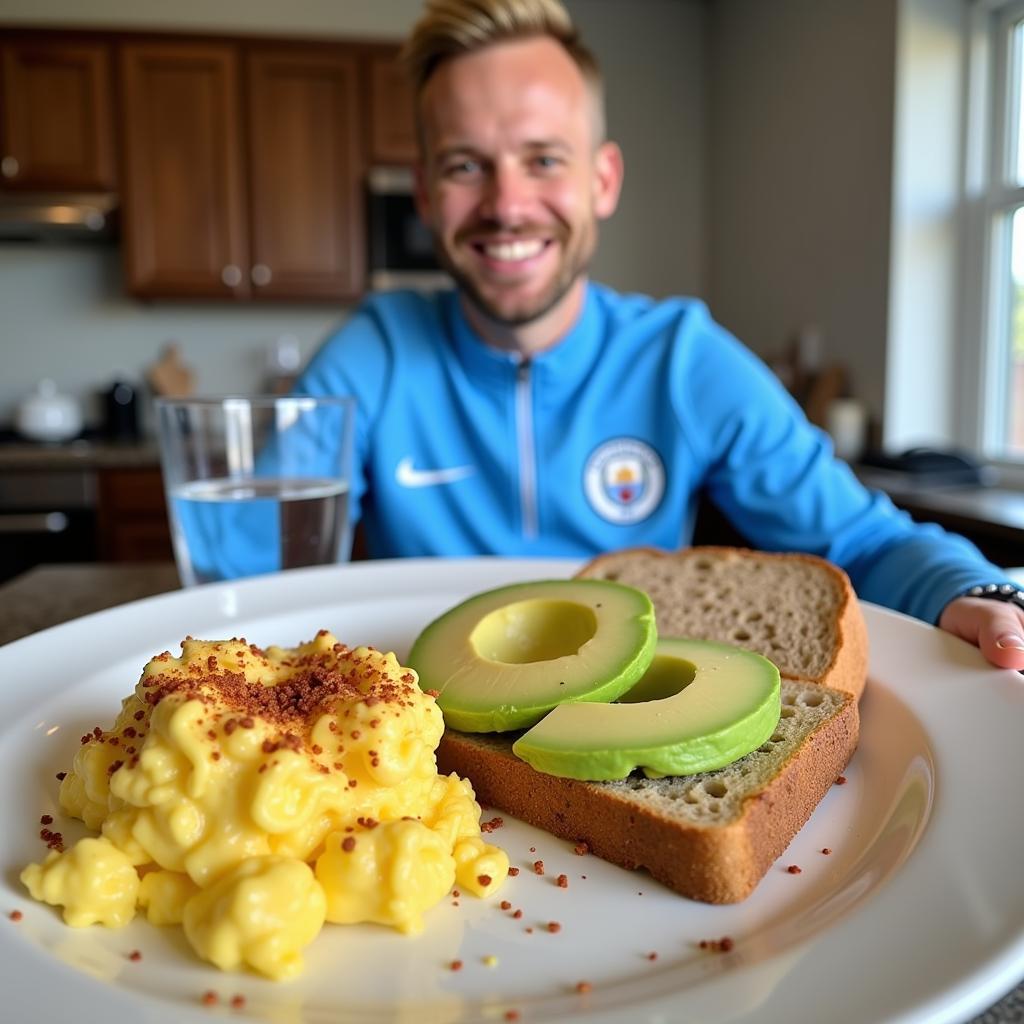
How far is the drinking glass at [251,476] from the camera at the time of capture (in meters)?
1.23

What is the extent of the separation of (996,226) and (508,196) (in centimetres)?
234

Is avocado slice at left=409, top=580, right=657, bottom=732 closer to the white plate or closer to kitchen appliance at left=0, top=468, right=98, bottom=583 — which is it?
the white plate

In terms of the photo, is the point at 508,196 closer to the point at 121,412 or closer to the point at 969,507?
the point at 969,507

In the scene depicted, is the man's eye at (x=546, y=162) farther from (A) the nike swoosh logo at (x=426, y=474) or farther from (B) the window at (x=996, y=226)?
(B) the window at (x=996, y=226)

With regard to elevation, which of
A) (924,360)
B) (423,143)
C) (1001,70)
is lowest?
(924,360)

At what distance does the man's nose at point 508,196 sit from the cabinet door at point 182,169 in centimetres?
303

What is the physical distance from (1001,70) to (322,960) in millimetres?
3712

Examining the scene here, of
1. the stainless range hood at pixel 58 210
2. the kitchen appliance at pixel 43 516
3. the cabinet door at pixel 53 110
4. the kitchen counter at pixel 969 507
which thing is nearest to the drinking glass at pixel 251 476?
A: the kitchen counter at pixel 969 507

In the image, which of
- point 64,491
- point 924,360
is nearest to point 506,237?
point 924,360

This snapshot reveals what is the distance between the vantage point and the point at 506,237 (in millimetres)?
1815

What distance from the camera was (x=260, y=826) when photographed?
0.61m

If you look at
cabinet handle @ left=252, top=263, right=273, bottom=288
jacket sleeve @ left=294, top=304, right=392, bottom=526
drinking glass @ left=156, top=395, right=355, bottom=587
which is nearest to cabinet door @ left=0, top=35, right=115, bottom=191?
cabinet handle @ left=252, top=263, right=273, bottom=288

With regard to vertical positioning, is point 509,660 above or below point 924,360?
below

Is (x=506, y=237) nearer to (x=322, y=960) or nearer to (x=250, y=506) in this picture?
(x=250, y=506)
